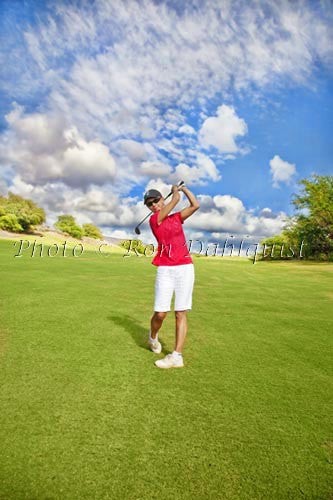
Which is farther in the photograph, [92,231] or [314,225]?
[92,231]

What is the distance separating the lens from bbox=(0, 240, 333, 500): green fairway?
2732mm

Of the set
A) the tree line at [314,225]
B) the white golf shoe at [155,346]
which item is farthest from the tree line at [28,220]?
the white golf shoe at [155,346]

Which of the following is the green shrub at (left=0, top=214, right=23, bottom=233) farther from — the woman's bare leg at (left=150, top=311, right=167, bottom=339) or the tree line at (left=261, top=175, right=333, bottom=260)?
the woman's bare leg at (left=150, top=311, right=167, bottom=339)

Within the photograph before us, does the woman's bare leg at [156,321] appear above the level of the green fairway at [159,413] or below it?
above

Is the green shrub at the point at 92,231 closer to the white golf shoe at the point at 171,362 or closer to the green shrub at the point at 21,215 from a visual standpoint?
the green shrub at the point at 21,215

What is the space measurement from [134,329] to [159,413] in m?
3.45

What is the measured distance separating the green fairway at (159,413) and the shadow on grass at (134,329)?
38mm

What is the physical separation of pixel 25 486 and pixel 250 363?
3.63 metres

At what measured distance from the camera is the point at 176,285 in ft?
16.9

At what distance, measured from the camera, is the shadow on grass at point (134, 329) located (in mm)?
6121

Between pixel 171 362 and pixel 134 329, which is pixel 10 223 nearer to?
pixel 134 329

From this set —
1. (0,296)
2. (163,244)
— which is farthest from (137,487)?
(0,296)

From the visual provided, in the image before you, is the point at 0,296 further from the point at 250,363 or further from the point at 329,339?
the point at 329,339

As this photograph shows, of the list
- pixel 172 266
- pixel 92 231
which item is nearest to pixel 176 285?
pixel 172 266
